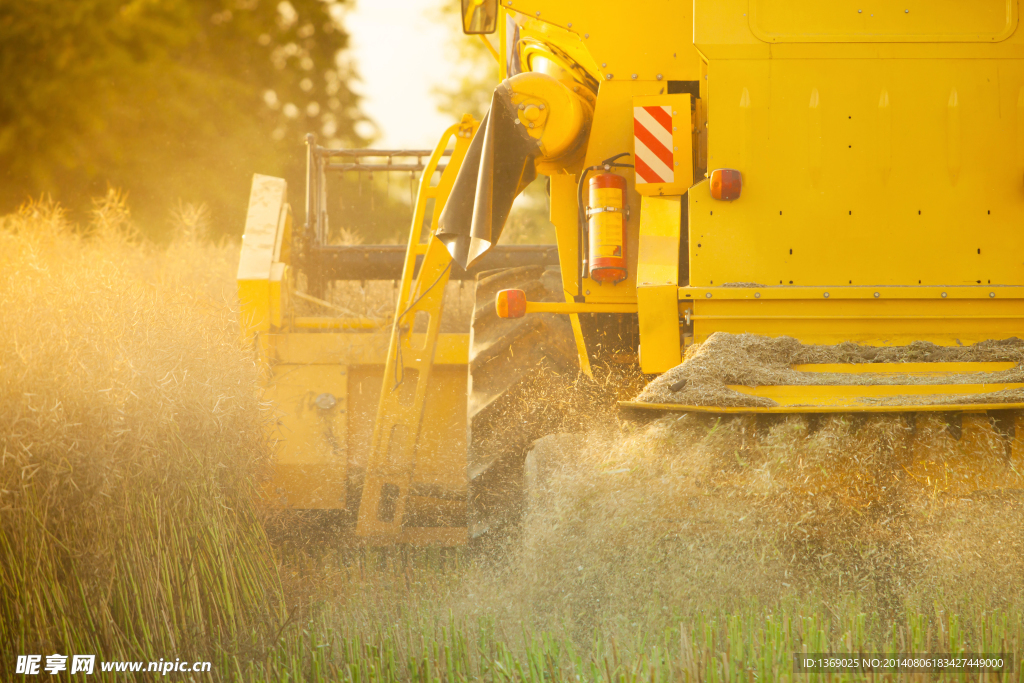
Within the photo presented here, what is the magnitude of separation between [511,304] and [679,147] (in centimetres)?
88

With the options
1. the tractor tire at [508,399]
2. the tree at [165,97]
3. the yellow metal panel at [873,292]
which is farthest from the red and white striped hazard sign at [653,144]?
the tree at [165,97]

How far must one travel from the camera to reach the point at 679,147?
11.3ft

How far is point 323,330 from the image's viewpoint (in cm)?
474

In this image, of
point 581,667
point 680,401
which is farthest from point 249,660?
point 680,401

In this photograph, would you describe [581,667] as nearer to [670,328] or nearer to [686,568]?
[686,568]

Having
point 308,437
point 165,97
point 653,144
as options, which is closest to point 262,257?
point 308,437

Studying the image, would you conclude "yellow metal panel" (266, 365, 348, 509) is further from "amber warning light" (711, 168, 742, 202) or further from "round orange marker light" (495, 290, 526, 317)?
"amber warning light" (711, 168, 742, 202)

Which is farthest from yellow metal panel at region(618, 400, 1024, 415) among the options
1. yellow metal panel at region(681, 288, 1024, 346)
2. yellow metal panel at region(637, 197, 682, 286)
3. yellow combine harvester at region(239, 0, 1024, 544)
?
yellow metal panel at region(637, 197, 682, 286)

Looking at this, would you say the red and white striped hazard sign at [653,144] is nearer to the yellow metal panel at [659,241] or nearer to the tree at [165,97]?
the yellow metal panel at [659,241]

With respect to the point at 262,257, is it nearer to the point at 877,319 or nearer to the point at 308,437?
the point at 308,437

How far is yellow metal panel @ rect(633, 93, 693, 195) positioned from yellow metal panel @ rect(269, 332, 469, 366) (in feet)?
4.83

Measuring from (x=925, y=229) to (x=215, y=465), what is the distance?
274cm

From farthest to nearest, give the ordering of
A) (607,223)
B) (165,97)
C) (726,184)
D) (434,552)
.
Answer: (165,97) → (434,552) → (607,223) → (726,184)

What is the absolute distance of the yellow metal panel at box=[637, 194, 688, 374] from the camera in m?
3.18
